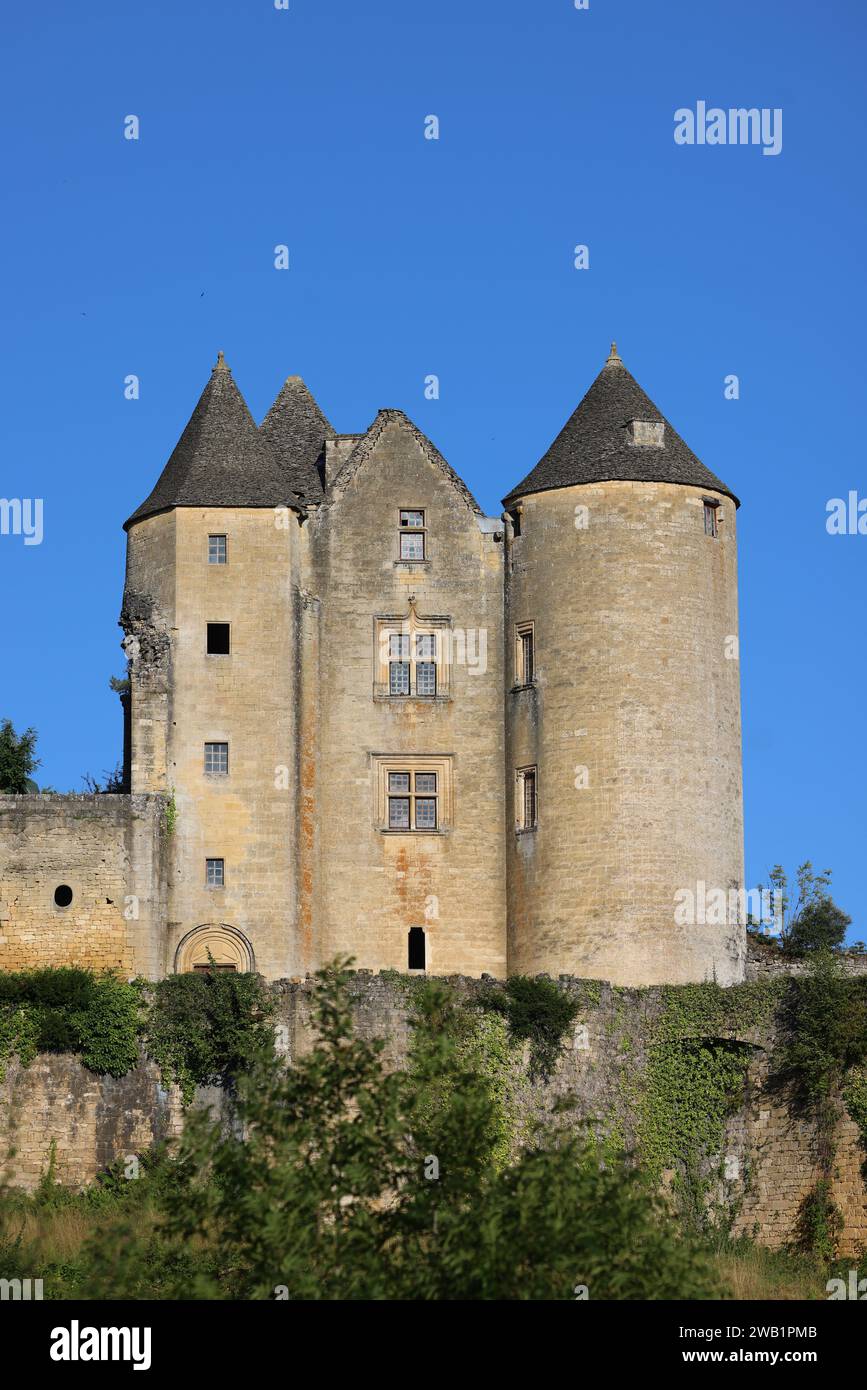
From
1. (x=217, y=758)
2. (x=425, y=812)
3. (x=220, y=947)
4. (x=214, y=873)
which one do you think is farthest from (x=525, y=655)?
(x=220, y=947)

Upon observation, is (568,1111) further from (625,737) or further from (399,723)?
(399,723)

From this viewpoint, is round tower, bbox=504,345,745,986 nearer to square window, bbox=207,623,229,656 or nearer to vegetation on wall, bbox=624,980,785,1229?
vegetation on wall, bbox=624,980,785,1229

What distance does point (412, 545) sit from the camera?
5734 cm

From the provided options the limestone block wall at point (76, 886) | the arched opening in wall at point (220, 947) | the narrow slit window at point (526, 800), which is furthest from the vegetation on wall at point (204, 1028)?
the narrow slit window at point (526, 800)

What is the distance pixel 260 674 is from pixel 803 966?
507 inches

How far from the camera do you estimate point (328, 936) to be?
2159 inches

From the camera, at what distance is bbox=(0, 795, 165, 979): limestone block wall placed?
51.9 m

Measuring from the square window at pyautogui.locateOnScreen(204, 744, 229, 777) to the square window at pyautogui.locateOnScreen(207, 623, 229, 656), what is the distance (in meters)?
1.99

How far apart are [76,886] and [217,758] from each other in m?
4.34

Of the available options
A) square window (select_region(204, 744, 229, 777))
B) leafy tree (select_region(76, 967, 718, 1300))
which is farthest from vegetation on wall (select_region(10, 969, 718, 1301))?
square window (select_region(204, 744, 229, 777))

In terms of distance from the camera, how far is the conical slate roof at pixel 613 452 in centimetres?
5584

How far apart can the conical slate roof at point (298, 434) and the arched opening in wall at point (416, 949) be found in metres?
9.73

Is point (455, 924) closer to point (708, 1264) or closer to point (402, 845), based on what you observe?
point (402, 845)
